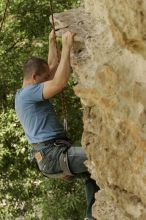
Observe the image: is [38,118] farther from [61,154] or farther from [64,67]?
[64,67]

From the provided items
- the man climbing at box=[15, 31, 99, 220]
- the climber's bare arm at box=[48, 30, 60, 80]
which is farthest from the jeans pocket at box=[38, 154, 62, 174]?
the climber's bare arm at box=[48, 30, 60, 80]

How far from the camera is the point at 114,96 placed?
4652 millimetres

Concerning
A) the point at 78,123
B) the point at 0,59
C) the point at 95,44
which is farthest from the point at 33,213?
the point at 95,44

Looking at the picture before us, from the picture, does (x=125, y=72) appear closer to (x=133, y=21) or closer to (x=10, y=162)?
(x=133, y=21)

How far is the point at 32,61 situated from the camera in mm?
5957

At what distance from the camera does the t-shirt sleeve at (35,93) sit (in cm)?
566

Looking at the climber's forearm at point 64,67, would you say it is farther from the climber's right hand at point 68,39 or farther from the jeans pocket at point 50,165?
the jeans pocket at point 50,165

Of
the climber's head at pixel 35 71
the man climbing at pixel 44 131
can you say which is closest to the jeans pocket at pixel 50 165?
the man climbing at pixel 44 131

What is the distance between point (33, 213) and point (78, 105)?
2.64 metres

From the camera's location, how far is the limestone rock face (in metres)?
4.25

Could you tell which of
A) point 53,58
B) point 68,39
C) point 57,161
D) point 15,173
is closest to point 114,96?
point 68,39

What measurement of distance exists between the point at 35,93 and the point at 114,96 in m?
1.26

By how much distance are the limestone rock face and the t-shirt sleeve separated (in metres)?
0.50

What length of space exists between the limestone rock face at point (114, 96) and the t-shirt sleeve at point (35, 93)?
502 millimetres
